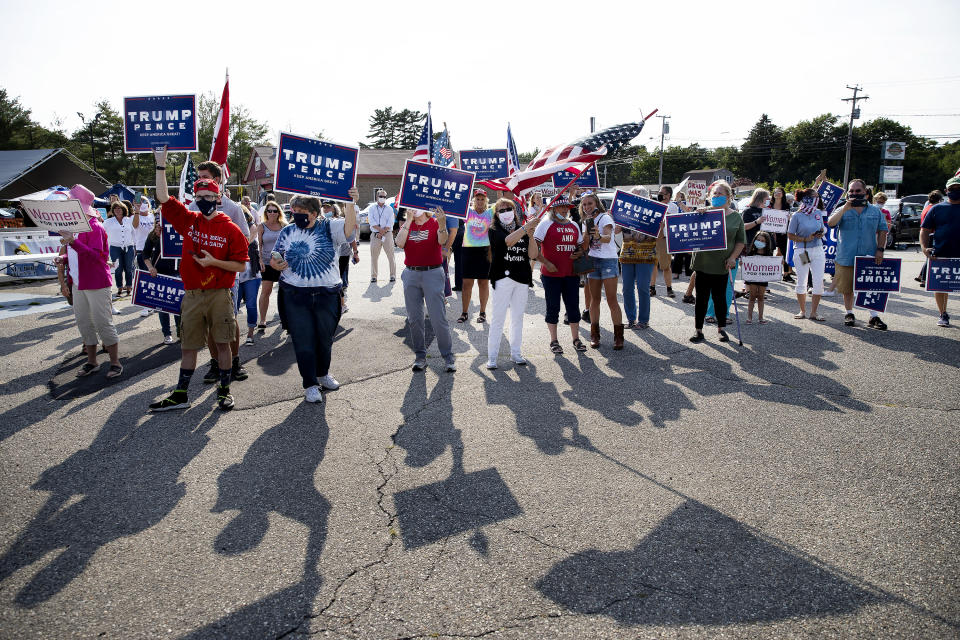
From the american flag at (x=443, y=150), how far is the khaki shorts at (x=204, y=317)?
389 cm

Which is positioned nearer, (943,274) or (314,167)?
(314,167)

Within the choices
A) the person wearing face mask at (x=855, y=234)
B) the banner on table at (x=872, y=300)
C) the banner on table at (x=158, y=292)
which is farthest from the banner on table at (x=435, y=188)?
the banner on table at (x=872, y=300)

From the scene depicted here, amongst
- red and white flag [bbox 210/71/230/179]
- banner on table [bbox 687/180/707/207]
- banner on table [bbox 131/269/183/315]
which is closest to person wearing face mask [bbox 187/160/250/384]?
red and white flag [bbox 210/71/230/179]

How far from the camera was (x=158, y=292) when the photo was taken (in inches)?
277

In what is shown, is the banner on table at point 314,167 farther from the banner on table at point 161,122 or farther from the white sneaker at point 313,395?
the banner on table at point 161,122

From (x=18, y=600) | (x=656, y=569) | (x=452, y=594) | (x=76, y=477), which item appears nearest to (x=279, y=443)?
(x=76, y=477)

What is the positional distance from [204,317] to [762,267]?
7503mm

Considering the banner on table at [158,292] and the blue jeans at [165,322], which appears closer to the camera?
the banner on table at [158,292]

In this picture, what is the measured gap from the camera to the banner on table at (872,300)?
8.50m

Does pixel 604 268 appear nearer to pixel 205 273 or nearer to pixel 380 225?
pixel 205 273

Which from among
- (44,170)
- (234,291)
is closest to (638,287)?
(234,291)

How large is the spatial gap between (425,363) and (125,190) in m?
15.1

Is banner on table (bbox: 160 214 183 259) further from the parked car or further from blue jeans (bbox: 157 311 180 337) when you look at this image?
the parked car

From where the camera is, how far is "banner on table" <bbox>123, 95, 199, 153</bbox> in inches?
294
